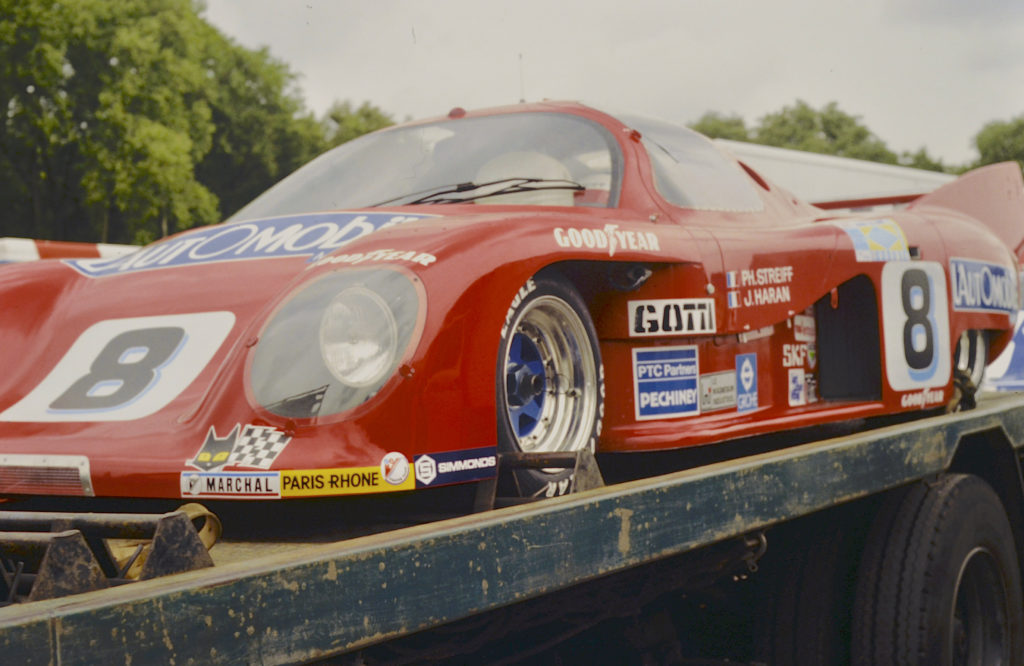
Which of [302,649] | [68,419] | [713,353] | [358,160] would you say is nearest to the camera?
[302,649]

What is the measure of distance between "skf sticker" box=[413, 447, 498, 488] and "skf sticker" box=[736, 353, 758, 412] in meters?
1.15

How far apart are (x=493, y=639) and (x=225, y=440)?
614 mm

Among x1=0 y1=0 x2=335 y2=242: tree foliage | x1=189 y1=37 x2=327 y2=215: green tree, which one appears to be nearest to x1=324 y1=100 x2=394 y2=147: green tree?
x1=189 y1=37 x2=327 y2=215: green tree

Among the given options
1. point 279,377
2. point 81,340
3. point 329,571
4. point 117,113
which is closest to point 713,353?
point 279,377

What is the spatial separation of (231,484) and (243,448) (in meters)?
0.07

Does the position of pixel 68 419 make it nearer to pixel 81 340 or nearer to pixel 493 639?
pixel 81 340

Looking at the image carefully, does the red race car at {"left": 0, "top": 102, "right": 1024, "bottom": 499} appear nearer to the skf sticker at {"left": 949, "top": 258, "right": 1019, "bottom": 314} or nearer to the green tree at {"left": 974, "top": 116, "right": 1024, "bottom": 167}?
the skf sticker at {"left": 949, "top": 258, "right": 1019, "bottom": 314}

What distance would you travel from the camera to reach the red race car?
2168 millimetres

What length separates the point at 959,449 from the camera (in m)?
3.68

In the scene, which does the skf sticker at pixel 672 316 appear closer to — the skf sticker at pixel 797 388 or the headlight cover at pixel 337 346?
the skf sticker at pixel 797 388

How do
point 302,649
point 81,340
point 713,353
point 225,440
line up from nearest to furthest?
point 302,649
point 225,440
point 81,340
point 713,353

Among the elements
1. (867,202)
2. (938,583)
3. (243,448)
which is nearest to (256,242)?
(243,448)

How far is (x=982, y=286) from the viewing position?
4.25 m

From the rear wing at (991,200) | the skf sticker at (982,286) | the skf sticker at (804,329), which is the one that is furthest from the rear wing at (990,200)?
the skf sticker at (804,329)
